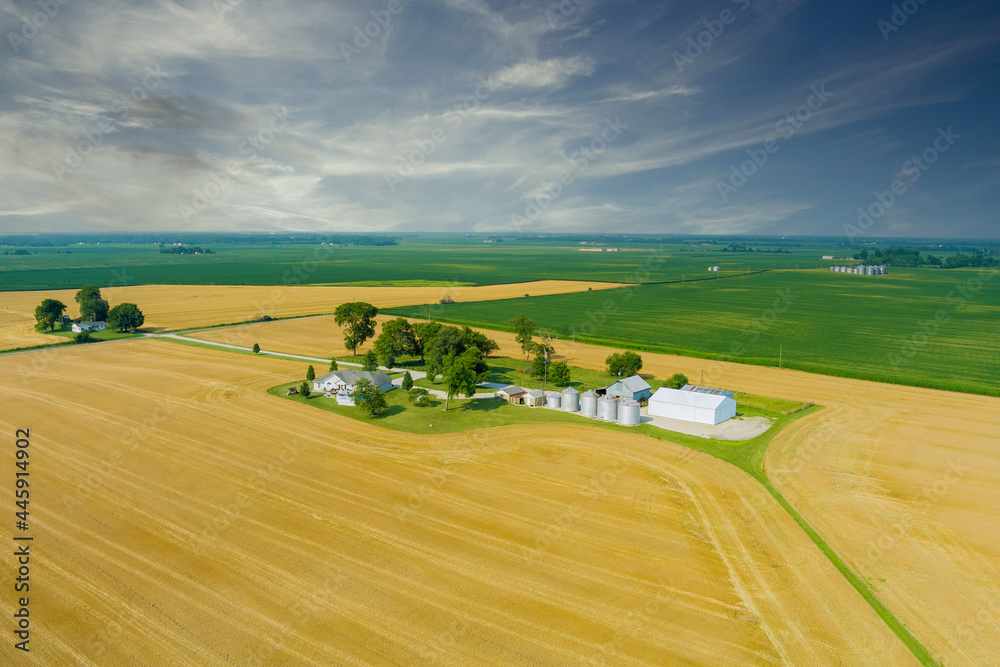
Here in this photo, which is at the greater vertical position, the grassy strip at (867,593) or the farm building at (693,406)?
the farm building at (693,406)

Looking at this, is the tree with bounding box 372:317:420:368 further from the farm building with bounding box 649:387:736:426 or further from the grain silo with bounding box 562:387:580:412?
the farm building with bounding box 649:387:736:426

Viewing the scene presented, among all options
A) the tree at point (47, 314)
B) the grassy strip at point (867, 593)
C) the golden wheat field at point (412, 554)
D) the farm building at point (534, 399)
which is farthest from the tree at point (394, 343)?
the tree at point (47, 314)

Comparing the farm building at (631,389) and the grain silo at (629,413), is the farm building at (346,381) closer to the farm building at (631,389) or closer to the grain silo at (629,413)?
the farm building at (631,389)

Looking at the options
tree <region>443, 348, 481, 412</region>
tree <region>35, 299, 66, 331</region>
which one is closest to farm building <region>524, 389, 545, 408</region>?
tree <region>443, 348, 481, 412</region>

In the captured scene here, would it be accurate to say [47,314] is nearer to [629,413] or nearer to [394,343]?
[394,343]

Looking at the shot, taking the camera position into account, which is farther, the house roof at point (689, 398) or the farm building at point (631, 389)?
the farm building at point (631, 389)

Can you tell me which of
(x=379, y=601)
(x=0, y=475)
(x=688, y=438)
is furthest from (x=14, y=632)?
(x=688, y=438)

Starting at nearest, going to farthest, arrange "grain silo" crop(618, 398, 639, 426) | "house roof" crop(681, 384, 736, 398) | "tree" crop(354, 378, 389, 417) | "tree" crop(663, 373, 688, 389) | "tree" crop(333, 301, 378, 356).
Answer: "grain silo" crop(618, 398, 639, 426) → "tree" crop(354, 378, 389, 417) → "house roof" crop(681, 384, 736, 398) → "tree" crop(663, 373, 688, 389) → "tree" crop(333, 301, 378, 356)
